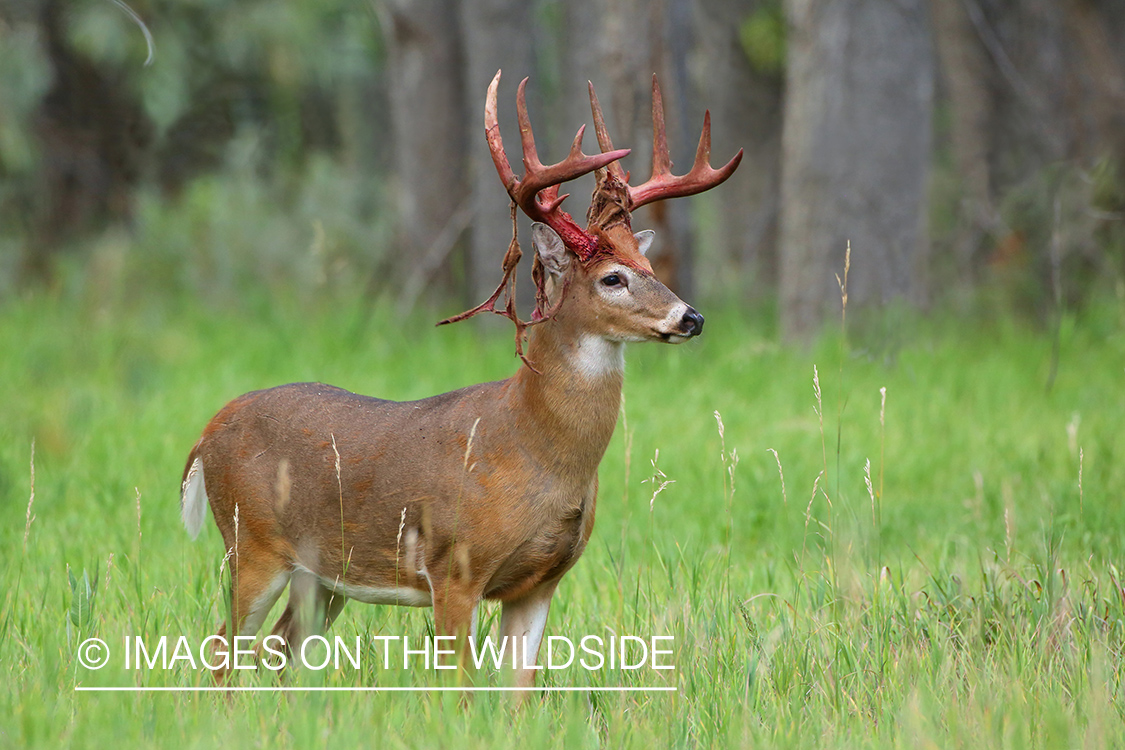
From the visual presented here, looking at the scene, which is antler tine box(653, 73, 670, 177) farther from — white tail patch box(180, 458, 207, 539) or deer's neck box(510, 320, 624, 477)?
white tail patch box(180, 458, 207, 539)

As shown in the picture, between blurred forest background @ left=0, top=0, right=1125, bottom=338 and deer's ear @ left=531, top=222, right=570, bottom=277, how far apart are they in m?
1.32

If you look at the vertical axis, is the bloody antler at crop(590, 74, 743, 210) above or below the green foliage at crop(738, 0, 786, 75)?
below

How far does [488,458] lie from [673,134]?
601 cm

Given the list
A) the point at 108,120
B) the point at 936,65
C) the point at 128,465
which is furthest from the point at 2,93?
the point at 936,65

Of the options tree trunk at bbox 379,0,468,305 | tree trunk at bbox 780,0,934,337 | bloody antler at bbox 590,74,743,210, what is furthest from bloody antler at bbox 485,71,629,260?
tree trunk at bbox 379,0,468,305

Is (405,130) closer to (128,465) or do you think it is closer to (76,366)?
(128,465)

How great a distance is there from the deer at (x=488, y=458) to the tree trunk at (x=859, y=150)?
5.09 metres

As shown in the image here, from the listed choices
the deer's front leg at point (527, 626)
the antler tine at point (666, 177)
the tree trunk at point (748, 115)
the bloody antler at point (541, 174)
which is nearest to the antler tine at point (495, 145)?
the bloody antler at point (541, 174)

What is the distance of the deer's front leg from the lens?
3732 mm

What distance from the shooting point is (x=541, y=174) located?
3668 millimetres

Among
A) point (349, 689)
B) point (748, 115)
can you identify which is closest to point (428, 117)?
point (748, 115)

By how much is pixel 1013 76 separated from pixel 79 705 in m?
8.84

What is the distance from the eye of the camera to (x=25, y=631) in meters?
3.97

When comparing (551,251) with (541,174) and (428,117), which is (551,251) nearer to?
(541,174)
